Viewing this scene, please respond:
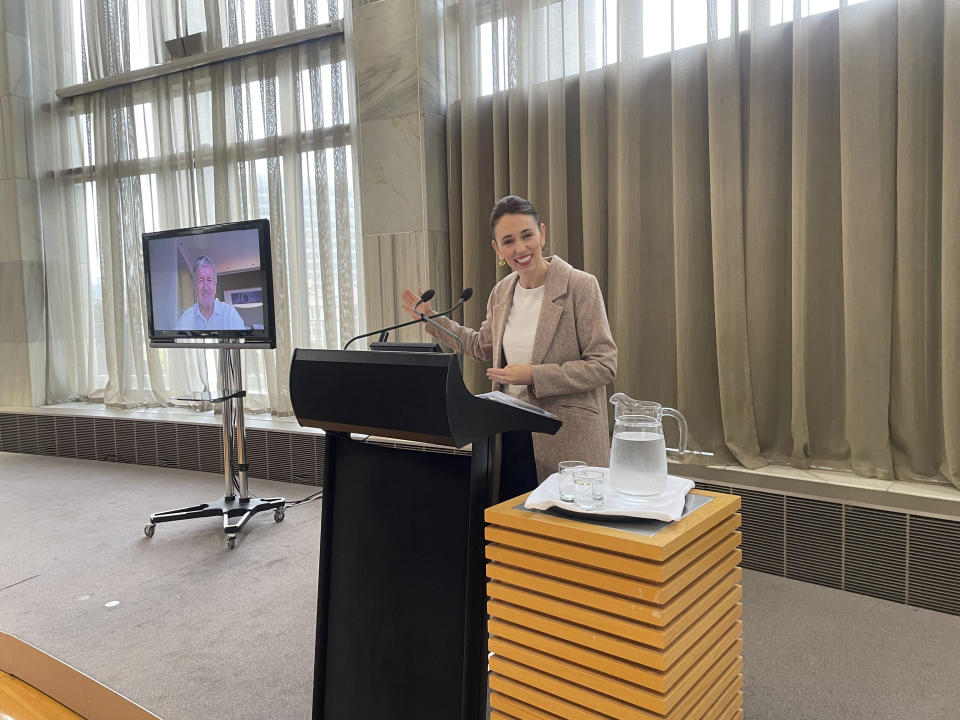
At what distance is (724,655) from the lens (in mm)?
1288

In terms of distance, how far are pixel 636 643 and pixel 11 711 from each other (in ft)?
6.49

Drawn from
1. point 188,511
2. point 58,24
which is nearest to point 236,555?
point 188,511

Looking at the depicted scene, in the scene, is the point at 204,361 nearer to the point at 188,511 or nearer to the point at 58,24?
the point at 188,511

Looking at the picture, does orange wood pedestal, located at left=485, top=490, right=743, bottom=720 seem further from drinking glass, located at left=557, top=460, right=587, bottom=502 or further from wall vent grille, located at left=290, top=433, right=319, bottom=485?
wall vent grille, located at left=290, top=433, right=319, bottom=485

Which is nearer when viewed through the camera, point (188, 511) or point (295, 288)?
point (188, 511)

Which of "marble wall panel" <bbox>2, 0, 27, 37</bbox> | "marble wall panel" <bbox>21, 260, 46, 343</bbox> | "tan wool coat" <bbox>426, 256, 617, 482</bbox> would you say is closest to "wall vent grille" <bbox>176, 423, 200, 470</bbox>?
"marble wall panel" <bbox>21, 260, 46, 343</bbox>

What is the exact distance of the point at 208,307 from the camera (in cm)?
343

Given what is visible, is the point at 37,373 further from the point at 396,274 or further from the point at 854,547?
the point at 854,547

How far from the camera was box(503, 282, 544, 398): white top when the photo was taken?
2.06 meters

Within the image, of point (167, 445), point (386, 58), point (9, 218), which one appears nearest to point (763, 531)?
point (386, 58)

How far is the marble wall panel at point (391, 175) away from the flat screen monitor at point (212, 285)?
0.90 metres

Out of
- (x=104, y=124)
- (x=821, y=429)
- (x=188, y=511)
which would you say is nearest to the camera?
(x=821, y=429)

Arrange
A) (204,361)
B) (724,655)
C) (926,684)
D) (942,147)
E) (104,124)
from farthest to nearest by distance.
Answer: (104,124) < (204,361) < (942,147) < (926,684) < (724,655)

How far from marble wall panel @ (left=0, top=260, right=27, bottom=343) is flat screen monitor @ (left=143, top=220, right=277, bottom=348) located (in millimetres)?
2644
